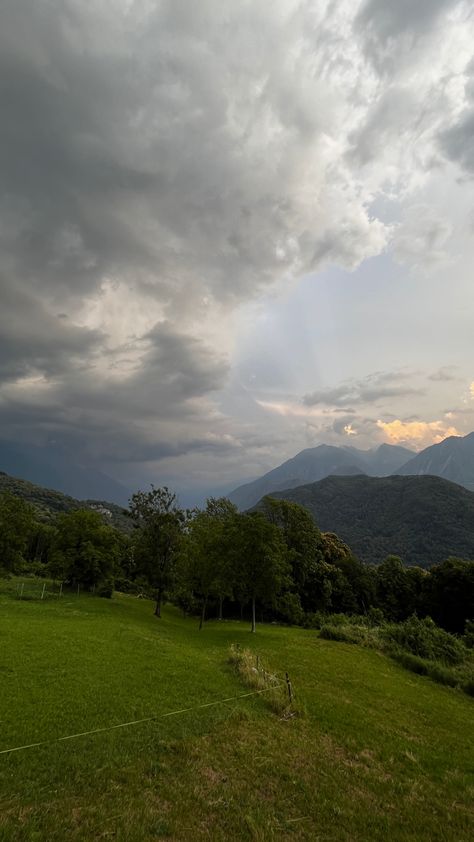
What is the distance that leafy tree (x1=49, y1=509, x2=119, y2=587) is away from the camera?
170ft

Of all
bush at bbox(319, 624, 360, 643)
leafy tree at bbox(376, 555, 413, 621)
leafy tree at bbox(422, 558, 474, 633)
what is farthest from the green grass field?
leafy tree at bbox(376, 555, 413, 621)

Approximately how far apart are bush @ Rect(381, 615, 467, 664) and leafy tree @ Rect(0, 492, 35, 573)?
1888 inches

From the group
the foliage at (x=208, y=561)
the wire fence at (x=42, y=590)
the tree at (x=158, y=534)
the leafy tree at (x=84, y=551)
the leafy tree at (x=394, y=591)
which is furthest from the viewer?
the leafy tree at (x=394, y=591)

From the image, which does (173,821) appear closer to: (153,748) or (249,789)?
(249,789)

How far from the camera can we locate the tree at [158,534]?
50.1 m

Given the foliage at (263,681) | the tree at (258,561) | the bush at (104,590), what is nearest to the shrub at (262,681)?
the foliage at (263,681)

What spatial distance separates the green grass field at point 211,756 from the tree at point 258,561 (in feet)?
52.6

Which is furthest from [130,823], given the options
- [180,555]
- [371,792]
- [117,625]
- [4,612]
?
[180,555]

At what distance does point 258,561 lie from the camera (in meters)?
42.6

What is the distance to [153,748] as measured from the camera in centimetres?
1296

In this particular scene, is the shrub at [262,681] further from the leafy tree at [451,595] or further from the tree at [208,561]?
the leafy tree at [451,595]

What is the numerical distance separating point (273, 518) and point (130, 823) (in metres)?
68.5

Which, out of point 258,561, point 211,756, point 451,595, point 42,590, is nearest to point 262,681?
point 211,756

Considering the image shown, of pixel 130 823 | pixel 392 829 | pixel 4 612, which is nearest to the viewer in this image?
pixel 130 823
